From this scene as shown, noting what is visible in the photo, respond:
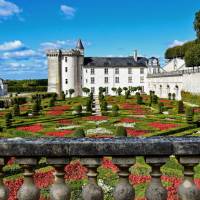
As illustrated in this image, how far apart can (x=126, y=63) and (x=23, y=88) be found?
21.5 m

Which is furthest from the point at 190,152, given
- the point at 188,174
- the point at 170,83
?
the point at 170,83

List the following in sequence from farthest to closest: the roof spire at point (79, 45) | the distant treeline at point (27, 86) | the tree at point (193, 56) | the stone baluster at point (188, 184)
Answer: the distant treeline at point (27, 86) → the roof spire at point (79, 45) → the tree at point (193, 56) → the stone baluster at point (188, 184)

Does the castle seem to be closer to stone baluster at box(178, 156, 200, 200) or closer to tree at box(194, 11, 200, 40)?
tree at box(194, 11, 200, 40)

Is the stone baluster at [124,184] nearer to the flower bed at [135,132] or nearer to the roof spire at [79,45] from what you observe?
the flower bed at [135,132]

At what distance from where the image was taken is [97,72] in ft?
249

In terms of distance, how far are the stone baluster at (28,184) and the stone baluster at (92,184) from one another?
40cm

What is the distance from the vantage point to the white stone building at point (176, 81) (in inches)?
2066

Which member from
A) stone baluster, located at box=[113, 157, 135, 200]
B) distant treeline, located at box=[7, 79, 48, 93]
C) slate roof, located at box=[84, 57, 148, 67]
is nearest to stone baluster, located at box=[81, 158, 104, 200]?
stone baluster, located at box=[113, 157, 135, 200]

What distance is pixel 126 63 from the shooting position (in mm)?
77000

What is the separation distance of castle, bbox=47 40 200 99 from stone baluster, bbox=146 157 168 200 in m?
67.2

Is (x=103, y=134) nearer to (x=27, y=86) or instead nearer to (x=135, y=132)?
(x=135, y=132)

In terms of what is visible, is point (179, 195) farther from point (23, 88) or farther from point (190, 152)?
point (23, 88)

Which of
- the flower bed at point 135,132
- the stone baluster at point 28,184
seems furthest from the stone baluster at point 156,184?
the flower bed at point 135,132

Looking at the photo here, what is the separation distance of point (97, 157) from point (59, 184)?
0.38 meters
